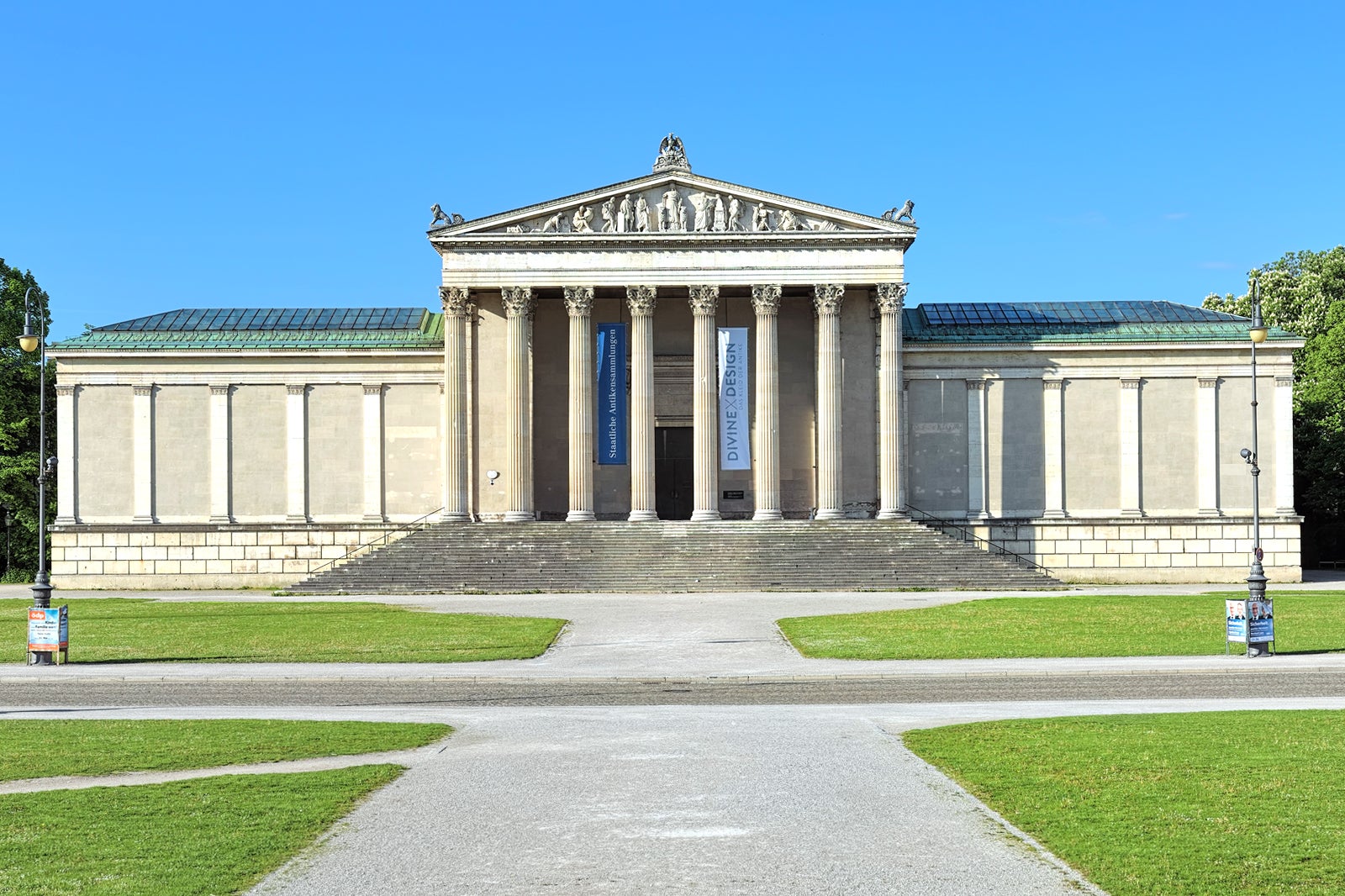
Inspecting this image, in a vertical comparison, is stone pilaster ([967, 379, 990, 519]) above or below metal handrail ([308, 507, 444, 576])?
above

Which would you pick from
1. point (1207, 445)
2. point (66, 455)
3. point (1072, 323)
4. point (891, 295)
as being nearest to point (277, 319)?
point (66, 455)

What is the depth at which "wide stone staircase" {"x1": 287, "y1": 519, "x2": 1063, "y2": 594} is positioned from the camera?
67.1 m

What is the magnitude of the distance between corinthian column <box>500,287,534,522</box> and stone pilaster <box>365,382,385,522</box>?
8797 mm

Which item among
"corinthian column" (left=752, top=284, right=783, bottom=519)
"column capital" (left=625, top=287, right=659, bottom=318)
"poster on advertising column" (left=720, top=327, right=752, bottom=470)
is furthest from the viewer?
"poster on advertising column" (left=720, top=327, right=752, bottom=470)

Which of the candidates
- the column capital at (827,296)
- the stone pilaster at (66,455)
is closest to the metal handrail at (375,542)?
the stone pilaster at (66,455)

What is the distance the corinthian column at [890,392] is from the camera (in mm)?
78188

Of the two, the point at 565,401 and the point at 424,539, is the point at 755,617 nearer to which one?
the point at 424,539

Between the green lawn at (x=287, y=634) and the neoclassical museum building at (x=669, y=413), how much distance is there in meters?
21.7

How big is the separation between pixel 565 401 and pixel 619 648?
4372 centimetres

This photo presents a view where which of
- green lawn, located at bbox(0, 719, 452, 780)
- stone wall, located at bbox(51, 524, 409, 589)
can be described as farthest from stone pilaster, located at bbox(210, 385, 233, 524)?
green lawn, located at bbox(0, 719, 452, 780)

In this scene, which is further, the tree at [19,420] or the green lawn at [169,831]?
the tree at [19,420]

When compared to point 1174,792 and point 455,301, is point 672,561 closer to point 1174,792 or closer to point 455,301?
point 455,301

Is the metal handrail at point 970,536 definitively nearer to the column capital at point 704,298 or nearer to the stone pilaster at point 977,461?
the stone pilaster at point 977,461

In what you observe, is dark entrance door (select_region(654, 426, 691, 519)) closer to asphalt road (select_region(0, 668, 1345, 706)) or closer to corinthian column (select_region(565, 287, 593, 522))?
corinthian column (select_region(565, 287, 593, 522))
